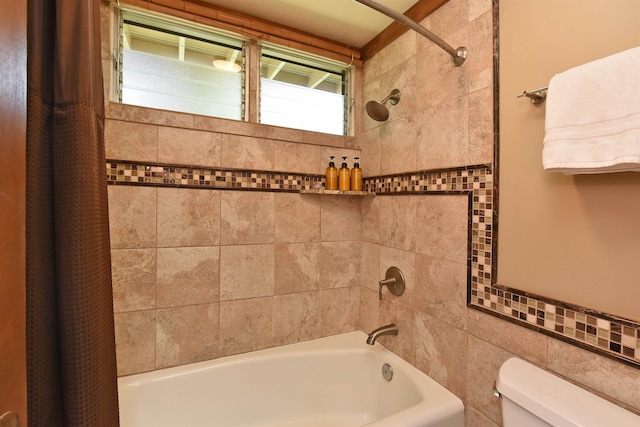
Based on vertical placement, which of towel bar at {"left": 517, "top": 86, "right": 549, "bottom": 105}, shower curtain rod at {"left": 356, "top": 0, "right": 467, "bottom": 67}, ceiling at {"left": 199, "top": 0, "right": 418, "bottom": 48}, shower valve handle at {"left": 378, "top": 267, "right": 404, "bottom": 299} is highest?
ceiling at {"left": 199, "top": 0, "right": 418, "bottom": 48}

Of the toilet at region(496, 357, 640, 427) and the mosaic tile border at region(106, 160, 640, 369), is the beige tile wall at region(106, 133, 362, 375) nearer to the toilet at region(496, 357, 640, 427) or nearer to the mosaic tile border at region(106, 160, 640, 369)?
the mosaic tile border at region(106, 160, 640, 369)

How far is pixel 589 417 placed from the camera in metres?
0.74

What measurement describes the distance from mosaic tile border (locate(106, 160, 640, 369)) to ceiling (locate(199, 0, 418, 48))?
0.91 metres

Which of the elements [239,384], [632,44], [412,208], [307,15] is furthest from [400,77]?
[239,384]

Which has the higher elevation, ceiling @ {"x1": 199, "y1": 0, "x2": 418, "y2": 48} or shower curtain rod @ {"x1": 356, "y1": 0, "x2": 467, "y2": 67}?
ceiling @ {"x1": 199, "y1": 0, "x2": 418, "y2": 48}

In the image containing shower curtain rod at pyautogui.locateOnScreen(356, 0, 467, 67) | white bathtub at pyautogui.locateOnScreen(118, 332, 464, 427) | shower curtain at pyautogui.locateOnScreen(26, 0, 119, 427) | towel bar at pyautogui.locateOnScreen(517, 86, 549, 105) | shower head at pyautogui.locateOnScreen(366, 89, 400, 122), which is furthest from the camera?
shower head at pyautogui.locateOnScreen(366, 89, 400, 122)

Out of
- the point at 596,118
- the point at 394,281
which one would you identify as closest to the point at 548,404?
the point at 596,118

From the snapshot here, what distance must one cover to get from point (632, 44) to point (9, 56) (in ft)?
4.49

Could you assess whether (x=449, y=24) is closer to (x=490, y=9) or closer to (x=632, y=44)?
(x=490, y=9)

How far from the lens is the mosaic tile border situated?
83cm

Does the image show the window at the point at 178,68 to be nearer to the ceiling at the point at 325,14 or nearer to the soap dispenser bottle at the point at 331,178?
the ceiling at the point at 325,14

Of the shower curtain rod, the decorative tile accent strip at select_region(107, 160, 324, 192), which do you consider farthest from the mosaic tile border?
the shower curtain rod

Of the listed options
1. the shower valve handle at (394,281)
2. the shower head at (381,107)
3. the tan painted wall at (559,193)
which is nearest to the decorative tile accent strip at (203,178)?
the shower head at (381,107)

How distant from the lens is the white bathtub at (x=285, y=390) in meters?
1.39
